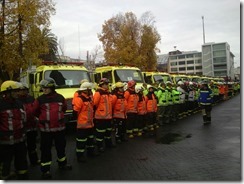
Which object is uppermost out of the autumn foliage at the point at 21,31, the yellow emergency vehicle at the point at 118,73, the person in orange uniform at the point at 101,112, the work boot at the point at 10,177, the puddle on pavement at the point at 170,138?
the autumn foliage at the point at 21,31

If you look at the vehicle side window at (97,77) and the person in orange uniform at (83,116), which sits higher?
the vehicle side window at (97,77)

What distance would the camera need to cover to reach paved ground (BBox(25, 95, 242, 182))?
19.6 ft

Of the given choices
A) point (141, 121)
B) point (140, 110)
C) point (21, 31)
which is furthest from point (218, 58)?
point (140, 110)

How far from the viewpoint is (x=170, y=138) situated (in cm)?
998

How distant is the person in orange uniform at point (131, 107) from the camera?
1021 centimetres

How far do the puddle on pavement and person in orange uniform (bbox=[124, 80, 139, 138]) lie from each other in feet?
3.16

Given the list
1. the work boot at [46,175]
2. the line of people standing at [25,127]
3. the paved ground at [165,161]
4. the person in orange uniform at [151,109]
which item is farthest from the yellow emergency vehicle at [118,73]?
the work boot at [46,175]

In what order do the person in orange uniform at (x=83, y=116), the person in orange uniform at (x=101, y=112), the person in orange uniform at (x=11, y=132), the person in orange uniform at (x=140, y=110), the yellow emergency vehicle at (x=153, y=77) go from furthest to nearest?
the yellow emergency vehicle at (x=153, y=77)
the person in orange uniform at (x=140, y=110)
the person in orange uniform at (x=101, y=112)
the person in orange uniform at (x=83, y=116)
the person in orange uniform at (x=11, y=132)

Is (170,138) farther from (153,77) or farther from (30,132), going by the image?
(153,77)

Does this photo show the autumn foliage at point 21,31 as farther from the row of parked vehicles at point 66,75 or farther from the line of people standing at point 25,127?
the line of people standing at point 25,127

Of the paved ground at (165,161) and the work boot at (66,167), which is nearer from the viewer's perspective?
the paved ground at (165,161)

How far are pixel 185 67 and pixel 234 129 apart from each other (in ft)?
401

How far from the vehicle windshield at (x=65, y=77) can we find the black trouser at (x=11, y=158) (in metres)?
5.78

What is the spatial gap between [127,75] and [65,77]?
3.47m
